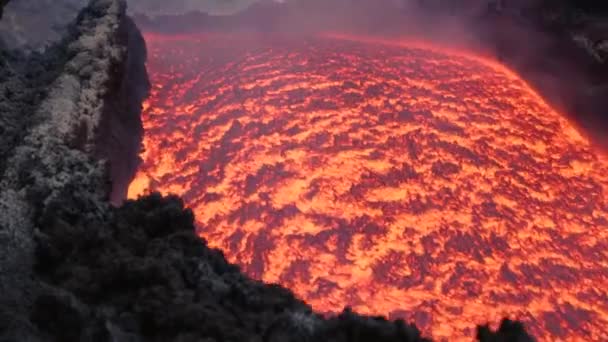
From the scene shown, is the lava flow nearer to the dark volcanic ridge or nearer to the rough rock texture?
the rough rock texture

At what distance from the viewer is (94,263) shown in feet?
6.56

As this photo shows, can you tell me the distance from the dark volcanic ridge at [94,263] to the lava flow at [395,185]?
1366mm

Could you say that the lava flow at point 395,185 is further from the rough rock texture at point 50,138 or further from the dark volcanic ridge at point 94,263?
the dark volcanic ridge at point 94,263

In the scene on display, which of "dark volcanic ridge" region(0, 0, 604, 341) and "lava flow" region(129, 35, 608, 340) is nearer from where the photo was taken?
"dark volcanic ridge" region(0, 0, 604, 341)

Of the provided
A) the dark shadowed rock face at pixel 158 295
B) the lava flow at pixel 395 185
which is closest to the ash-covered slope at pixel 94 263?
the dark shadowed rock face at pixel 158 295

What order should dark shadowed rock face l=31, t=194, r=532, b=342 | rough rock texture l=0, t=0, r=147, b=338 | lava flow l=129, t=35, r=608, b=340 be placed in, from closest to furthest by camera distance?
dark shadowed rock face l=31, t=194, r=532, b=342 < rough rock texture l=0, t=0, r=147, b=338 < lava flow l=129, t=35, r=608, b=340

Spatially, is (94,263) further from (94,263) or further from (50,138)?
(50,138)

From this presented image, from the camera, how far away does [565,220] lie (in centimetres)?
419

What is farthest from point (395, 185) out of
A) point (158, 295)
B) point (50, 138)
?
point (158, 295)

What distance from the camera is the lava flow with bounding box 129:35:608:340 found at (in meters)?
3.51

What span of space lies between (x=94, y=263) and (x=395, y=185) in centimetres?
290

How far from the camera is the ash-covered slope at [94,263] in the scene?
164 centimetres

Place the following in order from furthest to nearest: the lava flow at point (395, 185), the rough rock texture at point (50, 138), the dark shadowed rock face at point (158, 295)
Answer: the lava flow at point (395, 185)
the rough rock texture at point (50, 138)
the dark shadowed rock face at point (158, 295)

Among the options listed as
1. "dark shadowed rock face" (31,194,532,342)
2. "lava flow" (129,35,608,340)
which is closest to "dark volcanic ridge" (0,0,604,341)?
"dark shadowed rock face" (31,194,532,342)
